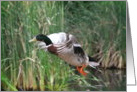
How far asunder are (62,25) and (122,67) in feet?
1.95

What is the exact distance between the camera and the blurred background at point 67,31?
536 centimetres

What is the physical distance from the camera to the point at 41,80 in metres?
5.39

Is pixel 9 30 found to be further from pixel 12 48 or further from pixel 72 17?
pixel 72 17

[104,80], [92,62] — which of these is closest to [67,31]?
[92,62]

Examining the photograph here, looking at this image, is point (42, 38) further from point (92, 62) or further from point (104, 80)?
point (104, 80)

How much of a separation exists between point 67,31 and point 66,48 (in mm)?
141

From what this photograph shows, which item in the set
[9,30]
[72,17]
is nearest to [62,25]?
[72,17]

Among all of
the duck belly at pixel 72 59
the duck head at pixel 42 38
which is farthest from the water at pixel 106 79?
the duck head at pixel 42 38

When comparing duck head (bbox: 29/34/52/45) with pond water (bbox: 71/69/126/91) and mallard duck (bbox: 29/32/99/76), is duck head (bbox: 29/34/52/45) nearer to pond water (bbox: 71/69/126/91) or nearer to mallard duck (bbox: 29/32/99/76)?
mallard duck (bbox: 29/32/99/76)

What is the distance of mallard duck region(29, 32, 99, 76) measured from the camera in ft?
17.6

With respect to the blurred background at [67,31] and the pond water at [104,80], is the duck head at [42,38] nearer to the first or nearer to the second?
the blurred background at [67,31]

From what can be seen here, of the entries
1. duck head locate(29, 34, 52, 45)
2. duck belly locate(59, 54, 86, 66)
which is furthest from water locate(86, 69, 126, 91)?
duck head locate(29, 34, 52, 45)

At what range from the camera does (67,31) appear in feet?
17.6

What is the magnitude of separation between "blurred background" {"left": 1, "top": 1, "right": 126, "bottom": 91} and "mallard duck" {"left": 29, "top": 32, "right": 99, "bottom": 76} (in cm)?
3
